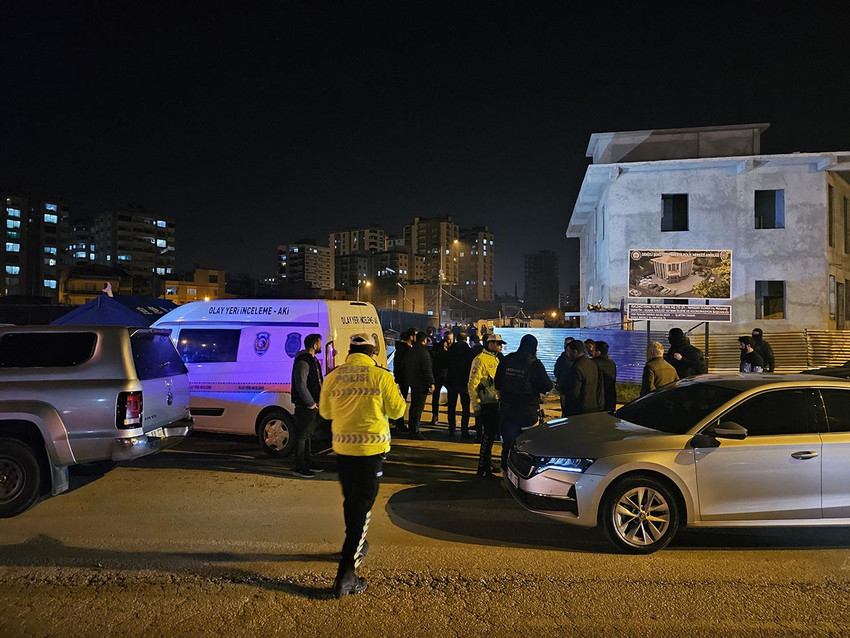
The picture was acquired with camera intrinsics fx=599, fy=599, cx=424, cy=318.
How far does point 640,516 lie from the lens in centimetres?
529

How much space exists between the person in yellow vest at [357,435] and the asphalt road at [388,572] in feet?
0.93

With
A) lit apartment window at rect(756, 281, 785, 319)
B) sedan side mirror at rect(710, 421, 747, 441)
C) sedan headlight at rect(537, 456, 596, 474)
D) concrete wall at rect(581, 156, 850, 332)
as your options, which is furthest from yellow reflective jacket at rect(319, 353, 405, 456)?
lit apartment window at rect(756, 281, 785, 319)

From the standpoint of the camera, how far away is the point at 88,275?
2712 inches

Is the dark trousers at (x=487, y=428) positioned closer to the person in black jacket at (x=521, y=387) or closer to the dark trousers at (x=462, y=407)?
the person in black jacket at (x=521, y=387)

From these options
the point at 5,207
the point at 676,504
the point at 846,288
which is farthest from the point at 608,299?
the point at 5,207

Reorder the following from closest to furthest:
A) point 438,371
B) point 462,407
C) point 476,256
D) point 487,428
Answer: point 487,428
point 462,407
point 438,371
point 476,256

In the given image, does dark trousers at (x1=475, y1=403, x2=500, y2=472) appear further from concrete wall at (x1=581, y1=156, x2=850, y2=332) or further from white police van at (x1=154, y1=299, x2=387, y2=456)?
concrete wall at (x1=581, y1=156, x2=850, y2=332)

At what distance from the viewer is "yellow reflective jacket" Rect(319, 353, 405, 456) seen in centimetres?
442

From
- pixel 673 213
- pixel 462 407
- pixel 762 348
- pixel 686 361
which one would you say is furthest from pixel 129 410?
pixel 673 213

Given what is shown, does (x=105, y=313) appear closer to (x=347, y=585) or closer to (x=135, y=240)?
(x=347, y=585)

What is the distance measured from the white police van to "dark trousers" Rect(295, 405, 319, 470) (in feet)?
3.08

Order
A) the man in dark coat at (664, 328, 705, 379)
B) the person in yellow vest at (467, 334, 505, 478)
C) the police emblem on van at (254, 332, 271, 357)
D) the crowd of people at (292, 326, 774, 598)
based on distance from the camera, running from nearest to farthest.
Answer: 1. the crowd of people at (292, 326, 774, 598)
2. the person in yellow vest at (467, 334, 505, 478)
3. the police emblem on van at (254, 332, 271, 357)
4. the man in dark coat at (664, 328, 705, 379)

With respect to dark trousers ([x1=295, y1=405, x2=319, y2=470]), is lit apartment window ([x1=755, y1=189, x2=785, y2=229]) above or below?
above

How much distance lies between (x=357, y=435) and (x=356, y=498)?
45 cm
